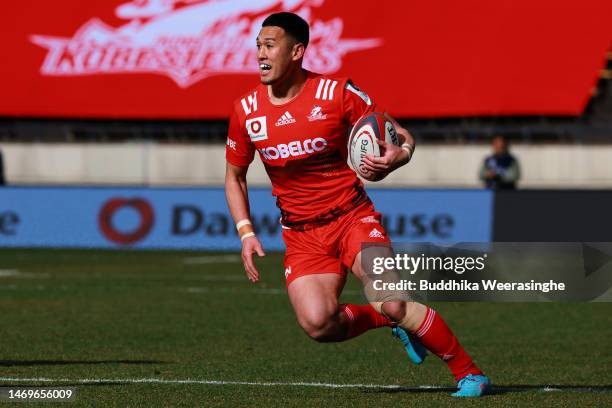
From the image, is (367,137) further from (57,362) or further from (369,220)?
(57,362)

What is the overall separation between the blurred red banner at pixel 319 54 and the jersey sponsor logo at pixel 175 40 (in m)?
0.02

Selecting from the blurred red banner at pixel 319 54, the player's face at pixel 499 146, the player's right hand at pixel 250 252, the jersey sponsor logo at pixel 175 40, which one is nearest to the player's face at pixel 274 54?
the player's right hand at pixel 250 252

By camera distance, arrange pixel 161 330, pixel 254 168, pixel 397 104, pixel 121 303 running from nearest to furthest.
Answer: pixel 161 330
pixel 121 303
pixel 254 168
pixel 397 104

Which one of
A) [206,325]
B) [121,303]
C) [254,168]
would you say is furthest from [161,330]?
[254,168]

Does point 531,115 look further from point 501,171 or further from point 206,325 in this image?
point 206,325

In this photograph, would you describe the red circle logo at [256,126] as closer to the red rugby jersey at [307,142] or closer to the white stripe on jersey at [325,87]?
the red rugby jersey at [307,142]

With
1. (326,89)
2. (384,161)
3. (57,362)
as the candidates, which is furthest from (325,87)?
(57,362)

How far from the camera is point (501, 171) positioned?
845 inches

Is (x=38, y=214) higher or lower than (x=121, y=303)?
lower

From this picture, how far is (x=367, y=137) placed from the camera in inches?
271

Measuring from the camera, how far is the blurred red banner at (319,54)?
2700 cm

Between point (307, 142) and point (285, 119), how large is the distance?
0.18 metres

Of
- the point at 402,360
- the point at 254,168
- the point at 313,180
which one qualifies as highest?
the point at 313,180

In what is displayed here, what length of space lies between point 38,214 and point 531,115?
10697 mm
